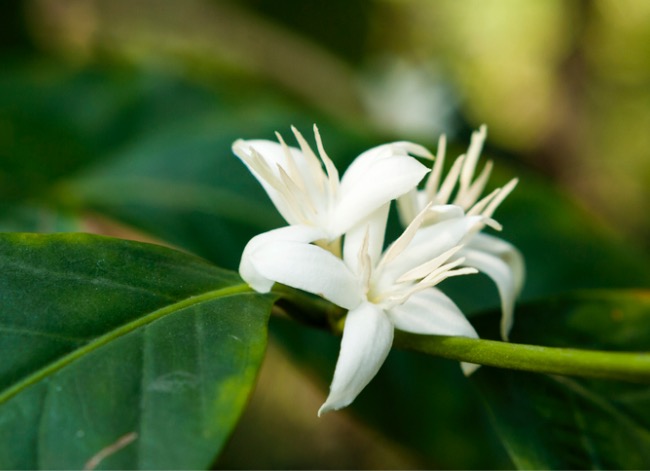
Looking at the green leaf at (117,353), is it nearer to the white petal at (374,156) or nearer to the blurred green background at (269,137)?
the white petal at (374,156)

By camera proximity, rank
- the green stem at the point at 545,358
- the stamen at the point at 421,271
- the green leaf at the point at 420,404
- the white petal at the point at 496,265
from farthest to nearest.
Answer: the green leaf at the point at 420,404, the white petal at the point at 496,265, the stamen at the point at 421,271, the green stem at the point at 545,358

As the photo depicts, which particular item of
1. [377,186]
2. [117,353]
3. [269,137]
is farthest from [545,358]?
[269,137]

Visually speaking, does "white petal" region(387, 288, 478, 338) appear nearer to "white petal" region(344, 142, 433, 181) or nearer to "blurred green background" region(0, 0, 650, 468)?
"white petal" region(344, 142, 433, 181)

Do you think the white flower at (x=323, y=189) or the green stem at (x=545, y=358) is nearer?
the green stem at (x=545, y=358)

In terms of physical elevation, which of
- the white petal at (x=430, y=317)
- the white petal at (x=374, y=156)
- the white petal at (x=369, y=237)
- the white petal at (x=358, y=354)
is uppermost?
the white petal at (x=374, y=156)

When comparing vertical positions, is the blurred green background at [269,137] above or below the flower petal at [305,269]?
below

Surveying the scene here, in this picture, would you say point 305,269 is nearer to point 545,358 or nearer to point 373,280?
point 373,280

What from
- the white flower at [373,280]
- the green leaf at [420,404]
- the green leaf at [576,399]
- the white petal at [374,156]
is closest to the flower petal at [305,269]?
the white flower at [373,280]
